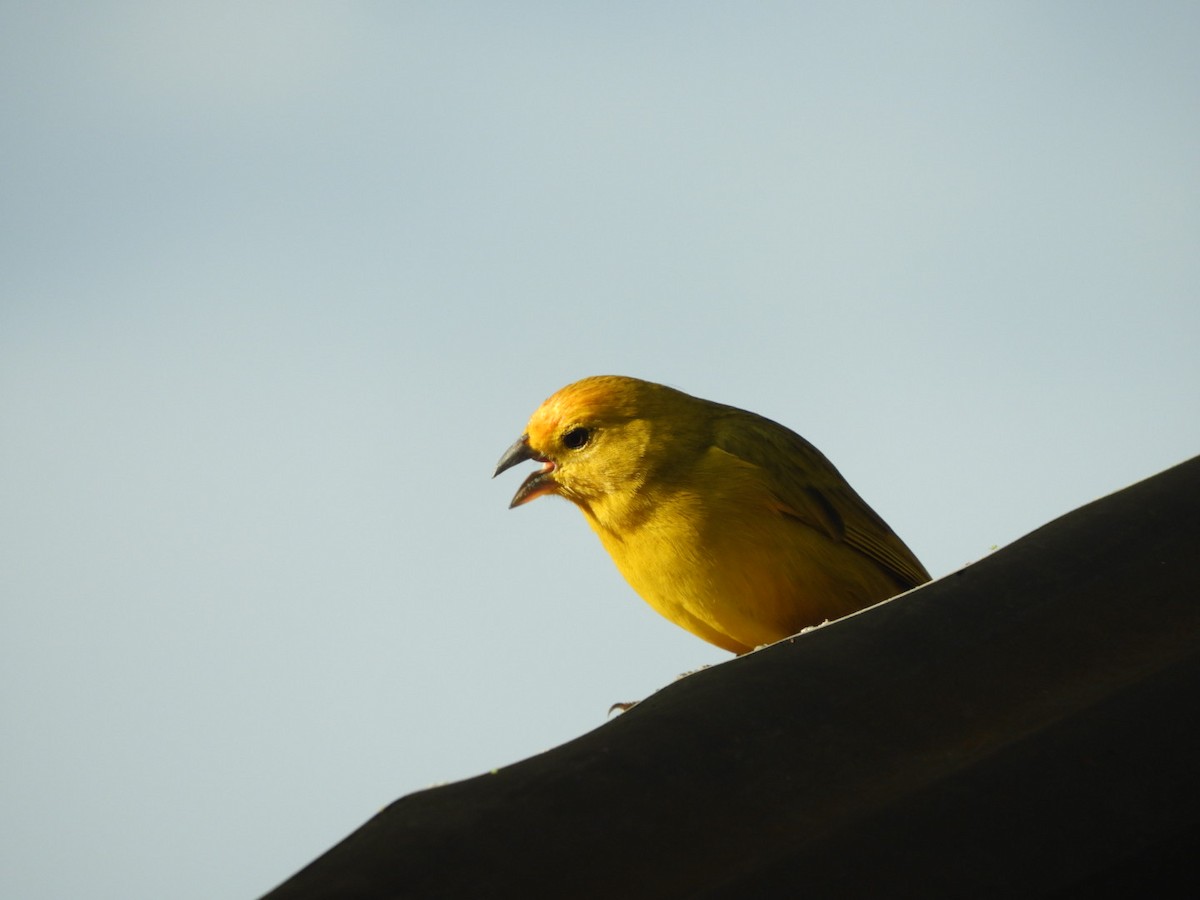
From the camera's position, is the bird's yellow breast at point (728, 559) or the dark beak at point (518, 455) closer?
the bird's yellow breast at point (728, 559)

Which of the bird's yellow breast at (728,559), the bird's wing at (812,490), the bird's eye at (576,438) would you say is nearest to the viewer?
the bird's yellow breast at (728,559)

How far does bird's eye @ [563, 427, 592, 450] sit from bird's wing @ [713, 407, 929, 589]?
0.50 metres

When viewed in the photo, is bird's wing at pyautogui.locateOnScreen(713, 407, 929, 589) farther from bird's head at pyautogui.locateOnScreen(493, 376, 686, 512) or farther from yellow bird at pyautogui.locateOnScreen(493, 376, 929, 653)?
A: bird's head at pyautogui.locateOnScreen(493, 376, 686, 512)

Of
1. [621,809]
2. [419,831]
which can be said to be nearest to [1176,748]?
[621,809]

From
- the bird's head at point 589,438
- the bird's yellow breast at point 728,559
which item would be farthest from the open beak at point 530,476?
the bird's yellow breast at point 728,559

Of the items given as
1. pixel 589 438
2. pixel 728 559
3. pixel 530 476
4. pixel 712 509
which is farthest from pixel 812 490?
pixel 530 476

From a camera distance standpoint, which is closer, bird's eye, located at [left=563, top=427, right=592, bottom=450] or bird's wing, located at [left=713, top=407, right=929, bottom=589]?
bird's wing, located at [left=713, top=407, right=929, bottom=589]

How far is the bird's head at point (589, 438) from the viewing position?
4.50 metres

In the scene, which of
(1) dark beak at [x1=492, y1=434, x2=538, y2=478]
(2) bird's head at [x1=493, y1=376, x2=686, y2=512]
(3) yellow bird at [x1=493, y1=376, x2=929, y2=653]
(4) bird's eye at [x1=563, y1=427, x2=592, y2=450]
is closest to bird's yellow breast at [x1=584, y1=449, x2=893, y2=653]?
(3) yellow bird at [x1=493, y1=376, x2=929, y2=653]

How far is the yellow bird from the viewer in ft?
13.3

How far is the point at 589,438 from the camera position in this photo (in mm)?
4637

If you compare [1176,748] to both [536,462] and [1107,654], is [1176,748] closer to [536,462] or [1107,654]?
[1107,654]

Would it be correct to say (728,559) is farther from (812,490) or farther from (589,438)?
(589,438)

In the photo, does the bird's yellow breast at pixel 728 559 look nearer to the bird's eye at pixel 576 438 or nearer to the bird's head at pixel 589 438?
the bird's head at pixel 589 438
